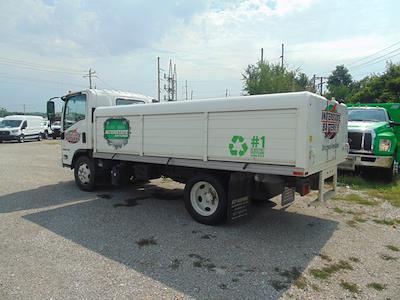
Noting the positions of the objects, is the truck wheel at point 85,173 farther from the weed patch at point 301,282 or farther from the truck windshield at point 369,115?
the truck windshield at point 369,115

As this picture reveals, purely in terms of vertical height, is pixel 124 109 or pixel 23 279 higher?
pixel 124 109

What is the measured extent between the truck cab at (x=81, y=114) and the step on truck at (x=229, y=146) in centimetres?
45

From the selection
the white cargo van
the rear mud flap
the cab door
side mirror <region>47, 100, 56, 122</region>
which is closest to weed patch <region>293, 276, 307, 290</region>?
the rear mud flap

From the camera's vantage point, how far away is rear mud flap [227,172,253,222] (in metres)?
5.38

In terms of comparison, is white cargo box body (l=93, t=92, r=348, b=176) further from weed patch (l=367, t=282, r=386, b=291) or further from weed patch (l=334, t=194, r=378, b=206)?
weed patch (l=334, t=194, r=378, b=206)

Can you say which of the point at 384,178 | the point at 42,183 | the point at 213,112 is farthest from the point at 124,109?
the point at 384,178

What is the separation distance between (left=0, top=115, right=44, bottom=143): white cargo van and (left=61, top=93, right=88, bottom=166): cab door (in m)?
21.6

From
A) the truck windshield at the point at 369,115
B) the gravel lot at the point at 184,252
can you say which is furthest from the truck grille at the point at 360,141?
the gravel lot at the point at 184,252

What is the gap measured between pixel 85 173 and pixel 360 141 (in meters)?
7.46

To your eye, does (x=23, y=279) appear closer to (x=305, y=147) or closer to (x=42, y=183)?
(x=305, y=147)

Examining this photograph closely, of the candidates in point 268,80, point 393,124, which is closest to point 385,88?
point 268,80

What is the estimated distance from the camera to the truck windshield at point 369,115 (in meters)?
10.2

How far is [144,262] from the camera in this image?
4289 mm

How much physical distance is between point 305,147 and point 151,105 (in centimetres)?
317
